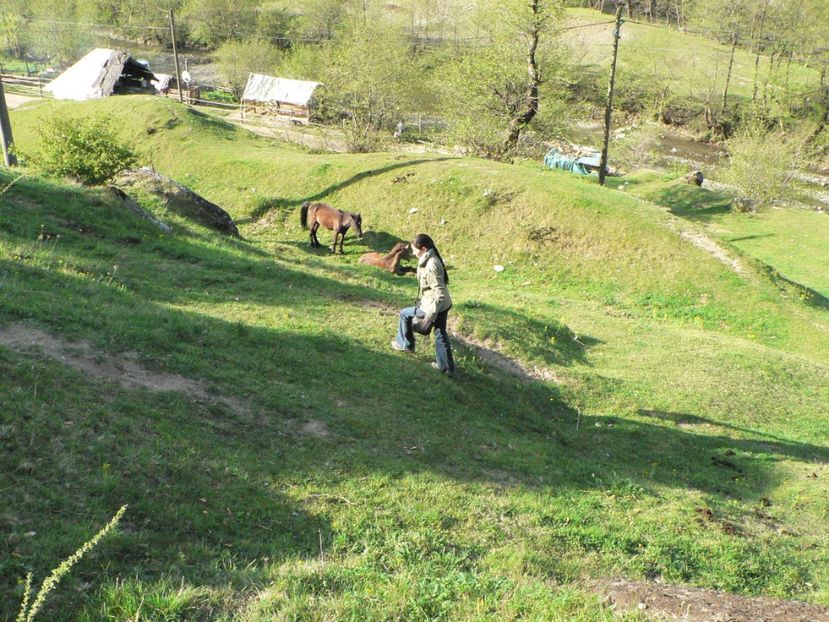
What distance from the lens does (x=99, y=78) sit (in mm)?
51438

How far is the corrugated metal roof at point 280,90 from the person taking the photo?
58.5m

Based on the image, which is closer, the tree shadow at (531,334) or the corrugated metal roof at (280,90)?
the tree shadow at (531,334)

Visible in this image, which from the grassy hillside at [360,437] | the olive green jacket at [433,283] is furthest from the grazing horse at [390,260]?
the olive green jacket at [433,283]

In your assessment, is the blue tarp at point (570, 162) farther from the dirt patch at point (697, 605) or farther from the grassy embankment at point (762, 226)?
the dirt patch at point (697, 605)

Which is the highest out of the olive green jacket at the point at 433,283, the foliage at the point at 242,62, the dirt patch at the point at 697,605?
the foliage at the point at 242,62

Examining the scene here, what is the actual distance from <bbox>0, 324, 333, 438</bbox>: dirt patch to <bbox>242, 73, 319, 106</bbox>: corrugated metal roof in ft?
176

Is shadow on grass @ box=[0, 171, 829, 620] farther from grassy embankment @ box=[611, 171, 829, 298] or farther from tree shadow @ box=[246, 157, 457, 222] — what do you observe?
grassy embankment @ box=[611, 171, 829, 298]

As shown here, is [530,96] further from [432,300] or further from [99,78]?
[99,78]

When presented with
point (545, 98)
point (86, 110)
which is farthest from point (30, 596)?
point (86, 110)

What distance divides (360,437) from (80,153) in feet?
57.0

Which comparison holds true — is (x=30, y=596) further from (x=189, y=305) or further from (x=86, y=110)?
(x=86, y=110)

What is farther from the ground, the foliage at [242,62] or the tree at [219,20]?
the tree at [219,20]

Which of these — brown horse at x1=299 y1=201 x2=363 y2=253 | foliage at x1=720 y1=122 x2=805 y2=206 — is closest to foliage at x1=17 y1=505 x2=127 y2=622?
brown horse at x1=299 y1=201 x2=363 y2=253

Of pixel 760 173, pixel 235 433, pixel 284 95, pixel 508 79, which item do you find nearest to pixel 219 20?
pixel 284 95
